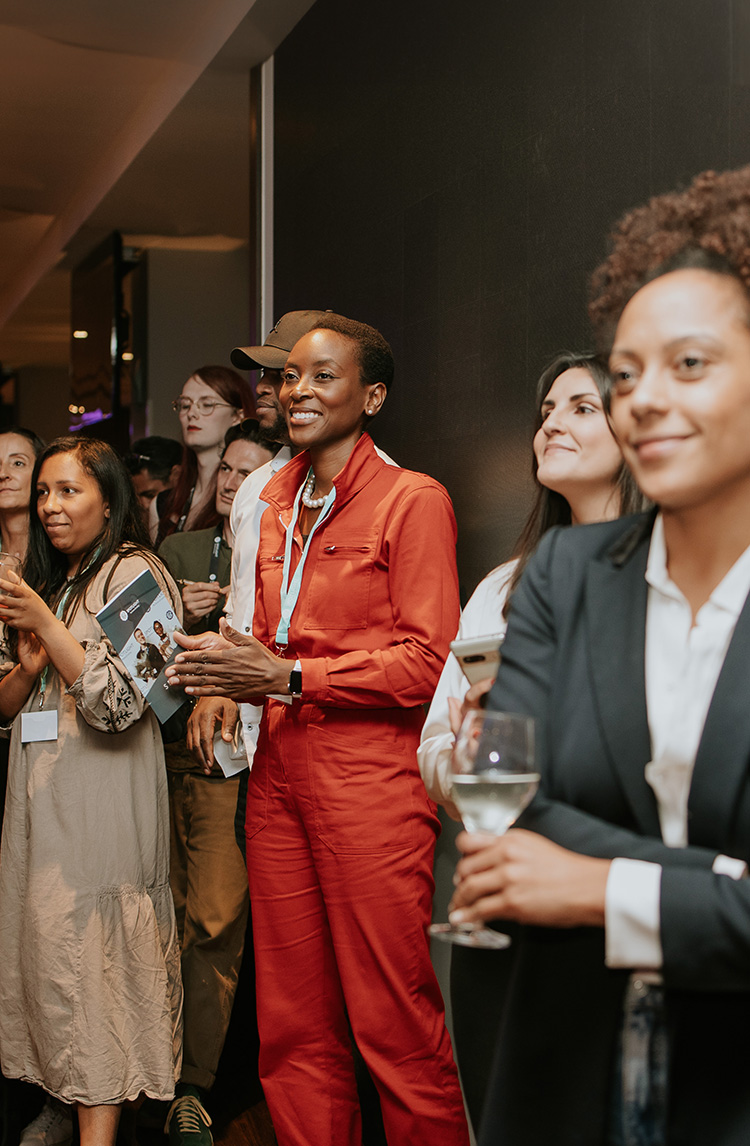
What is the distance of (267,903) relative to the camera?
2.30 metres

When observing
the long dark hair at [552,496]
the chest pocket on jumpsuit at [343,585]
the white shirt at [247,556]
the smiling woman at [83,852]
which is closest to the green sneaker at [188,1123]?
the smiling woman at [83,852]

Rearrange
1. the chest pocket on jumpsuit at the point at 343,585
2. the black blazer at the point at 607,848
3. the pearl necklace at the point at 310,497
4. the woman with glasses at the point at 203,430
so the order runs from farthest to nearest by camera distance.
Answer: the woman with glasses at the point at 203,430 → the pearl necklace at the point at 310,497 → the chest pocket on jumpsuit at the point at 343,585 → the black blazer at the point at 607,848

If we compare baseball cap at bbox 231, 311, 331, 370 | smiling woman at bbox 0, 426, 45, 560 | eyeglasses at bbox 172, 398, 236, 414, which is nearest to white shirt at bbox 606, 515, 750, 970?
baseball cap at bbox 231, 311, 331, 370

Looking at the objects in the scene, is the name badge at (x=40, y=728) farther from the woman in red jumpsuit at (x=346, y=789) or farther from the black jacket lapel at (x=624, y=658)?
the black jacket lapel at (x=624, y=658)

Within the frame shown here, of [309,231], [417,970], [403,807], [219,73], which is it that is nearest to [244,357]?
[309,231]

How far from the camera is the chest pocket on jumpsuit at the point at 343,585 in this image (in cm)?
228

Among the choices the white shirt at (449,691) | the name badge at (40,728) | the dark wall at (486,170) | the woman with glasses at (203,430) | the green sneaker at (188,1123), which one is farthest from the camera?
the woman with glasses at (203,430)

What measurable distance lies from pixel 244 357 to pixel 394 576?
108cm

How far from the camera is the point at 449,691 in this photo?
1786mm

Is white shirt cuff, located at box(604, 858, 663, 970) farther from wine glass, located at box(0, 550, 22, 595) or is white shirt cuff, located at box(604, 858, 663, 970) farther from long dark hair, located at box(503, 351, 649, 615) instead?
wine glass, located at box(0, 550, 22, 595)

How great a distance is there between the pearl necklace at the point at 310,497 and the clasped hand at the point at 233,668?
0.37m

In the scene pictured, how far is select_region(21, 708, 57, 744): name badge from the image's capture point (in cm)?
254

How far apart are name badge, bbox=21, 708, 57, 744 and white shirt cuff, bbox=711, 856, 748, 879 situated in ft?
6.35

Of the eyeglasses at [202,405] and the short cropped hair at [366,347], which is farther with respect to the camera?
the eyeglasses at [202,405]
